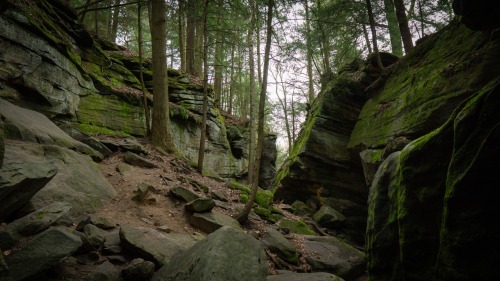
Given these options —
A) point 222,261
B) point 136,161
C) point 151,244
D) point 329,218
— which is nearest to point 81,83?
point 136,161

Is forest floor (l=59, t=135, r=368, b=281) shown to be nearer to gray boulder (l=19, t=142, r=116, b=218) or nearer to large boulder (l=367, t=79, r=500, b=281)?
gray boulder (l=19, t=142, r=116, b=218)

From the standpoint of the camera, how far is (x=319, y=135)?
13.4 metres

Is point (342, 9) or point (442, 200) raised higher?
point (342, 9)

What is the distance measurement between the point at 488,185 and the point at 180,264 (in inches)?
144

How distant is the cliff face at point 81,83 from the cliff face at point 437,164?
709 cm

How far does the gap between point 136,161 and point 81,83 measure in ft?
16.3

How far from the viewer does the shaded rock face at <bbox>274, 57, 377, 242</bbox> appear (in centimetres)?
1306

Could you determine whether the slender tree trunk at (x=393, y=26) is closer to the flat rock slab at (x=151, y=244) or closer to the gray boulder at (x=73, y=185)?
the flat rock slab at (x=151, y=244)

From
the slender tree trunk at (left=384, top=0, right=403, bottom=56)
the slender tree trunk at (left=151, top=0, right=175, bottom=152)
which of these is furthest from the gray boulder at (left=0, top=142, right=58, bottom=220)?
the slender tree trunk at (left=384, top=0, right=403, bottom=56)

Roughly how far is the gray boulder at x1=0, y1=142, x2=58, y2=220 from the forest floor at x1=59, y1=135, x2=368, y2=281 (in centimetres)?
183

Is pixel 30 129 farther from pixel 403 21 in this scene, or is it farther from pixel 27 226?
pixel 403 21

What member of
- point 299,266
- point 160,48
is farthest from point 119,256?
point 160,48

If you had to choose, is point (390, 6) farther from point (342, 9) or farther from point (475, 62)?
point (475, 62)

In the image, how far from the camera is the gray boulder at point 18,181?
11.1ft
